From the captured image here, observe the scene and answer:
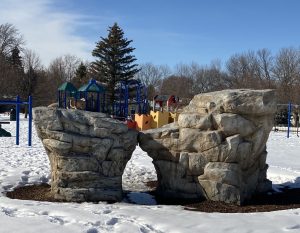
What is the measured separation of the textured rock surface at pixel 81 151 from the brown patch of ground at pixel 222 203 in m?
0.51

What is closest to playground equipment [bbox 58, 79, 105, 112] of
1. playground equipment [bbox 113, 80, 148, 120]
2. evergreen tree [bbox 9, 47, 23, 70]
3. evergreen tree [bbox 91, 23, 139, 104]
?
playground equipment [bbox 113, 80, 148, 120]

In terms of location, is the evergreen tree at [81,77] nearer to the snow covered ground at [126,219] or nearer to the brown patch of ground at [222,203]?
the brown patch of ground at [222,203]

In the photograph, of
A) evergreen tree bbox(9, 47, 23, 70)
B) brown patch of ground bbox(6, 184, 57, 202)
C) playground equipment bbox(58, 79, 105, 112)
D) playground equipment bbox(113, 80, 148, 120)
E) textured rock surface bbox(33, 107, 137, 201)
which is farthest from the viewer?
evergreen tree bbox(9, 47, 23, 70)

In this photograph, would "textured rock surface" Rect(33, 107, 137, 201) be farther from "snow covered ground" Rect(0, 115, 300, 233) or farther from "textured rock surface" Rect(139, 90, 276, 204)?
"textured rock surface" Rect(139, 90, 276, 204)

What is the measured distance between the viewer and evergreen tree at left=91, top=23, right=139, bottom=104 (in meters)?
52.4

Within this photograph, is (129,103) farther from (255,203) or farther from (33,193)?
(255,203)

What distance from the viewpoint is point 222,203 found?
8750 millimetres

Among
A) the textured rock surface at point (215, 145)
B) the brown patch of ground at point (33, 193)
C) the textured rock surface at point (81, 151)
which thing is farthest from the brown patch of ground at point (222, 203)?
the textured rock surface at point (81, 151)

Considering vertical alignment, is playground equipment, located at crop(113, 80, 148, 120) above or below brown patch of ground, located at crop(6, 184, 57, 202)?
above

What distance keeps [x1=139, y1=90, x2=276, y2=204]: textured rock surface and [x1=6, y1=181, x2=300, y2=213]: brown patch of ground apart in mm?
233

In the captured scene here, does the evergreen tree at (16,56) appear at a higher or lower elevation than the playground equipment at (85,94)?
higher

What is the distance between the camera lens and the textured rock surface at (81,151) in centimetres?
862

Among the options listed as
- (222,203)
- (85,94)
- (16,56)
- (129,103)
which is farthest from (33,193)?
(16,56)

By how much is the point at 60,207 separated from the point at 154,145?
2.72 m
